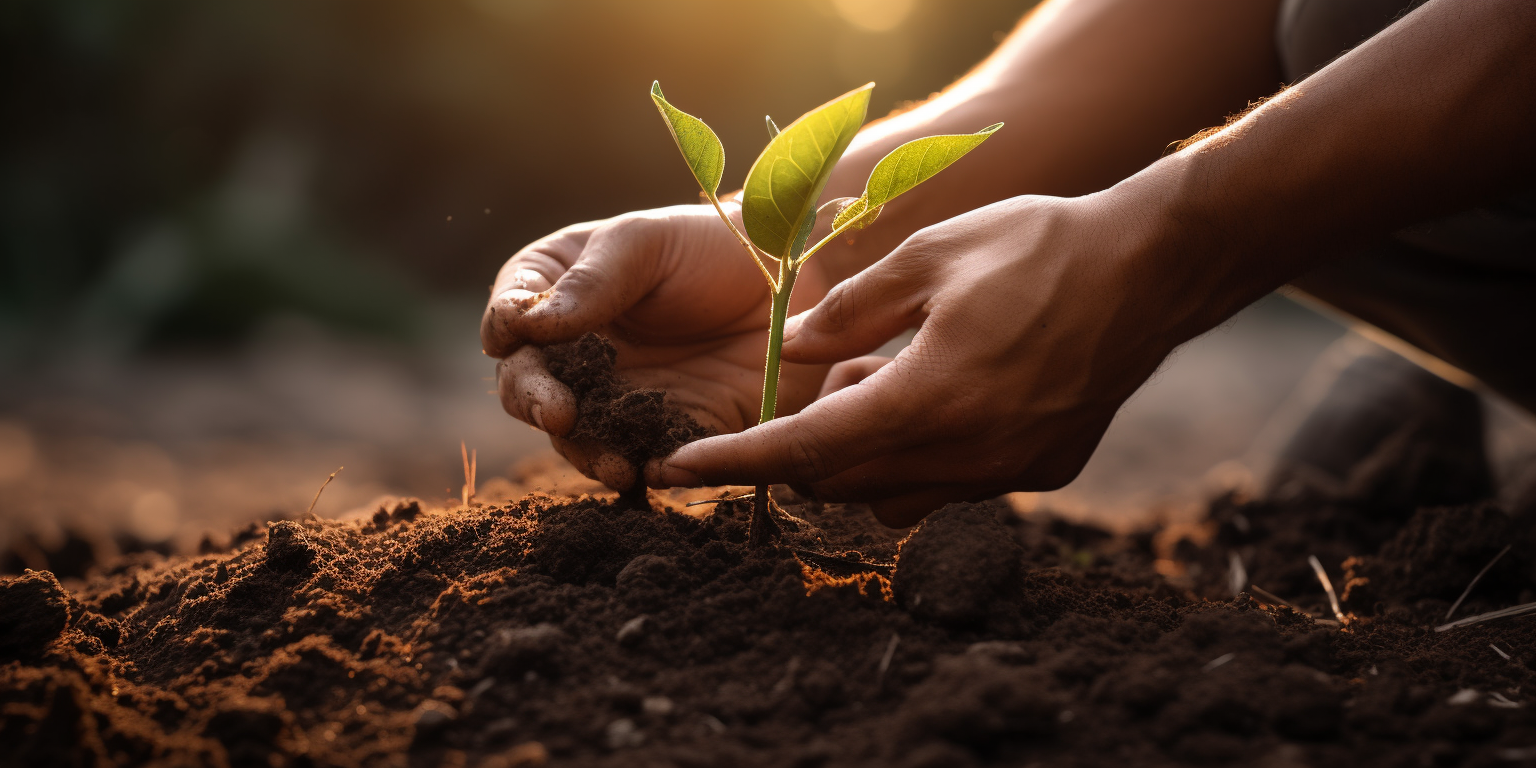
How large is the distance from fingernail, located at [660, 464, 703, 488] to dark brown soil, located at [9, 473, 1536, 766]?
0.10 meters

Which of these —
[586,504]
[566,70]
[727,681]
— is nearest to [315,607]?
[586,504]

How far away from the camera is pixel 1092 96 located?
2.54 metres

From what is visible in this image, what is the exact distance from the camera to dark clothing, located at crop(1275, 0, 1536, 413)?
222 cm

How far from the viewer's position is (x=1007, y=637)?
1.23 m

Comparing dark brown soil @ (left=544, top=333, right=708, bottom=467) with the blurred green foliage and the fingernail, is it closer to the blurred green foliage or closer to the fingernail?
the fingernail

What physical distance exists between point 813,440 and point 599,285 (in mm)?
557

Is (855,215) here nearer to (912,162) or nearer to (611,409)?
(912,162)

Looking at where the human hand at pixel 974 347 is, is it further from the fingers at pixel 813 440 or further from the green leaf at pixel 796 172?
the green leaf at pixel 796 172

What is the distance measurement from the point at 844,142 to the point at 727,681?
0.75 m

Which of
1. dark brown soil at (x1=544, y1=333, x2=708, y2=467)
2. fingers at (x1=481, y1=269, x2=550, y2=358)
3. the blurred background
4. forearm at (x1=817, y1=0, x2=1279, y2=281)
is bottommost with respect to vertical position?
dark brown soil at (x1=544, y1=333, x2=708, y2=467)

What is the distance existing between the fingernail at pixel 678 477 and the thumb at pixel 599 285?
0.35 metres

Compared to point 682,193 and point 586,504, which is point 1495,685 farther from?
point 682,193

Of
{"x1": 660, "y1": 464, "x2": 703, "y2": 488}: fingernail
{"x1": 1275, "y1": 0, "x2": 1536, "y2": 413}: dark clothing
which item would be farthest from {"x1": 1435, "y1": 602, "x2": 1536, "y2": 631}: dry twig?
{"x1": 660, "y1": 464, "x2": 703, "y2": 488}: fingernail

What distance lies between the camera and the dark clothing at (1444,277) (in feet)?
7.29
